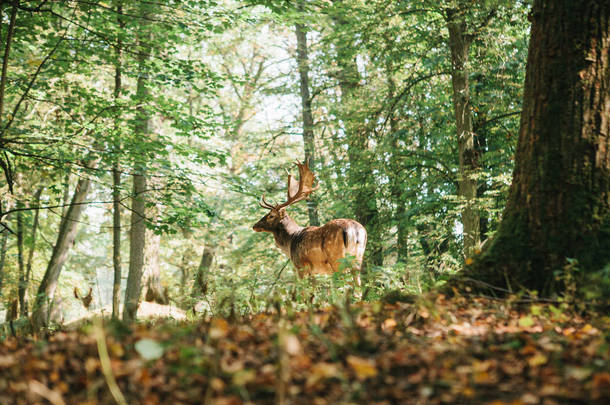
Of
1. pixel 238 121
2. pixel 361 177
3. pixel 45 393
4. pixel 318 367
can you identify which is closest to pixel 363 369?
pixel 318 367

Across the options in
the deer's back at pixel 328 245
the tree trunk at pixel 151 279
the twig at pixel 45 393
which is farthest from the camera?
the tree trunk at pixel 151 279

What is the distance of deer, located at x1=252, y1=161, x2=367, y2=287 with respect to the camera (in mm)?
7859

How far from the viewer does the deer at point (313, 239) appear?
7.86 metres

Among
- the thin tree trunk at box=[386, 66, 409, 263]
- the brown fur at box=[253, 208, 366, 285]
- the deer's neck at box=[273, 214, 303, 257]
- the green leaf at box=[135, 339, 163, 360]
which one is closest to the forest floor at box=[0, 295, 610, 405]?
the green leaf at box=[135, 339, 163, 360]

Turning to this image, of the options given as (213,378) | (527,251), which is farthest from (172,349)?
(527,251)

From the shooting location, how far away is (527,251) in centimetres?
344

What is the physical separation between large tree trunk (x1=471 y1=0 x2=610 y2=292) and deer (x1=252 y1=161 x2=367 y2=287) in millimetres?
3697

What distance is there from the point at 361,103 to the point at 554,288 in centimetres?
814

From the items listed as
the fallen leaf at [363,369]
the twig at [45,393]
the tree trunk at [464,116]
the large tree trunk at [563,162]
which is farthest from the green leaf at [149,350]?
the tree trunk at [464,116]

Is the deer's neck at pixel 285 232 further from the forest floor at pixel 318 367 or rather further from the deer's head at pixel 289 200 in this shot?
the forest floor at pixel 318 367

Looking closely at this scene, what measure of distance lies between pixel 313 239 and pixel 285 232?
965 millimetres

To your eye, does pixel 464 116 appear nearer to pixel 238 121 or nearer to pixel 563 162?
pixel 238 121

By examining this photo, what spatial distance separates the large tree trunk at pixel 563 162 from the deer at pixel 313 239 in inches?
146

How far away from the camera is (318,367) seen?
191 centimetres
